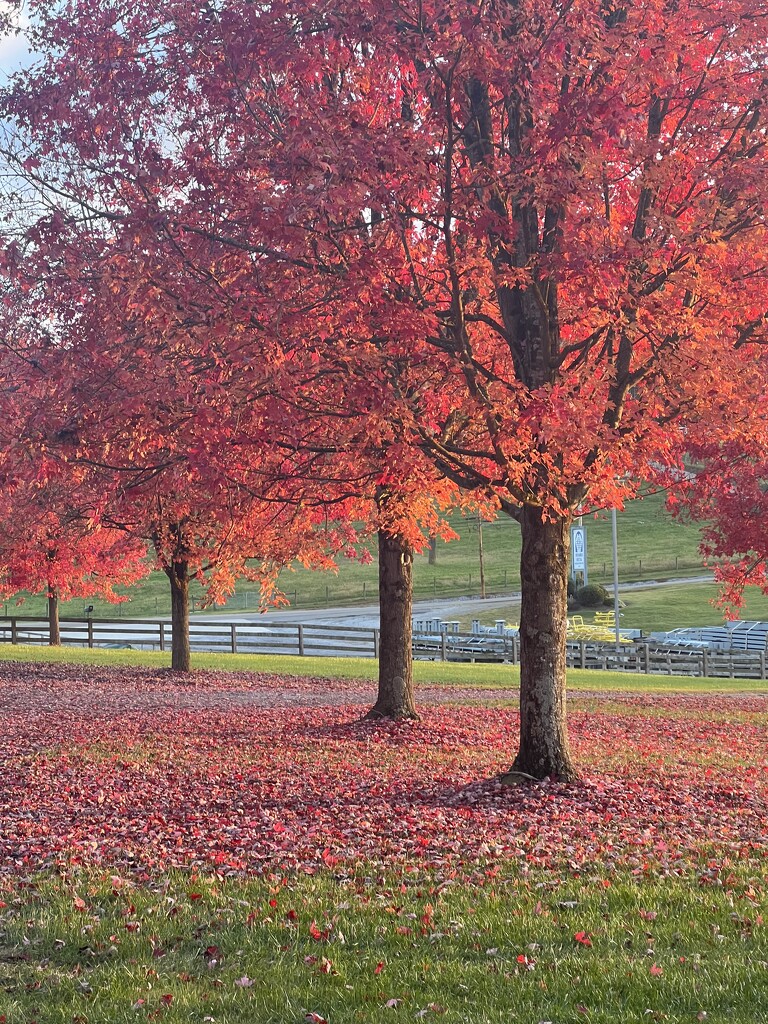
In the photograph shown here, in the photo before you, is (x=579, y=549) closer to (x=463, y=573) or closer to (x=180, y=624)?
(x=463, y=573)

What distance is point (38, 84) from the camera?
37.8ft

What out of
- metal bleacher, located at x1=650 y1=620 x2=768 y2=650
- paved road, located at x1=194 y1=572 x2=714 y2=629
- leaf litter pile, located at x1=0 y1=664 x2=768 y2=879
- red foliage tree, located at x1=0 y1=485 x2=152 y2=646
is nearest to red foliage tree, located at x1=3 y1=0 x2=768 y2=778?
leaf litter pile, located at x1=0 y1=664 x2=768 y2=879

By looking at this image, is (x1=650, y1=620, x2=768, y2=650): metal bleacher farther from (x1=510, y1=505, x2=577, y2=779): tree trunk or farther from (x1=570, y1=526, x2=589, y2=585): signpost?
(x1=510, y1=505, x2=577, y2=779): tree trunk

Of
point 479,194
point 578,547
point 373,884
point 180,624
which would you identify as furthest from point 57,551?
point 578,547

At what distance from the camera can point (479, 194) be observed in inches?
400

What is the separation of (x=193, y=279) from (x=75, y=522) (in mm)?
18244

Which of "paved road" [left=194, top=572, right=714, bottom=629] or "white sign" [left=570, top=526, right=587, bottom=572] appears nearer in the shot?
"white sign" [left=570, top=526, right=587, bottom=572]

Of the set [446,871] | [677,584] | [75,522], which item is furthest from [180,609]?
[677,584]

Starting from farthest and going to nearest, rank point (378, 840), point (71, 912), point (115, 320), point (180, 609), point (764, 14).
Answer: point (180, 609), point (115, 320), point (764, 14), point (378, 840), point (71, 912)

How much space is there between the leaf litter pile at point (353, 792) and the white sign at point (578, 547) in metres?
35.4

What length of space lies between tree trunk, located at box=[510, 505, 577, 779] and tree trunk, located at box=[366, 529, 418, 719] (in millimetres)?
6029

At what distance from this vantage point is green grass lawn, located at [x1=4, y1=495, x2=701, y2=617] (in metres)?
81.2

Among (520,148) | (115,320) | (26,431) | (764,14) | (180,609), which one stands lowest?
(180,609)

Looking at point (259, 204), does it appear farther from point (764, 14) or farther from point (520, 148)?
point (764, 14)
